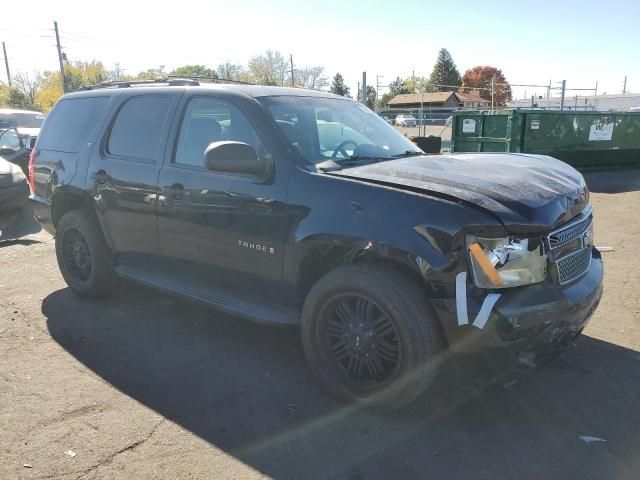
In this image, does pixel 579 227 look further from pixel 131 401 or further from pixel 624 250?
pixel 624 250

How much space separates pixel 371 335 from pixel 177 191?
184 centimetres

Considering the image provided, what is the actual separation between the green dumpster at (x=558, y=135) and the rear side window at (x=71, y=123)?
35.5 feet

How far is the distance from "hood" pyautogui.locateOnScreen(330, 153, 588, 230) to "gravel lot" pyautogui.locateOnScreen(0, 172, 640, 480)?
0.96 metres

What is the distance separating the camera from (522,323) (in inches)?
108

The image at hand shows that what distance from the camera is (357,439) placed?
2.99m

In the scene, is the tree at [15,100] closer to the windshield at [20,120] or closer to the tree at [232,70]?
the tree at [232,70]

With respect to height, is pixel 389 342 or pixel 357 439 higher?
pixel 389 342

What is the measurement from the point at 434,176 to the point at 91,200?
3.14 metres

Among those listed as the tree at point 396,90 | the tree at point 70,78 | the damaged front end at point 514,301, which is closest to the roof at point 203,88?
the damaged front end at point 514,301

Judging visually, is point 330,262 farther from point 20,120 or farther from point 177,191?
point 20,120

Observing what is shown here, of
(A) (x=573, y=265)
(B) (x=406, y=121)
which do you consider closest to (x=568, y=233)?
(A) (x=573, y=265)

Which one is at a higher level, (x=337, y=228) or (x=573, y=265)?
(x=337, y=228)

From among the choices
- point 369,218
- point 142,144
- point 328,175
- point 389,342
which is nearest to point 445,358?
point 389,342

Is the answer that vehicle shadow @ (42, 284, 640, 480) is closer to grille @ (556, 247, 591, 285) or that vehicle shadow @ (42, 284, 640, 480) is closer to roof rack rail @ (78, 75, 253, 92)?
grille @ (556, 247, 591, 285)
